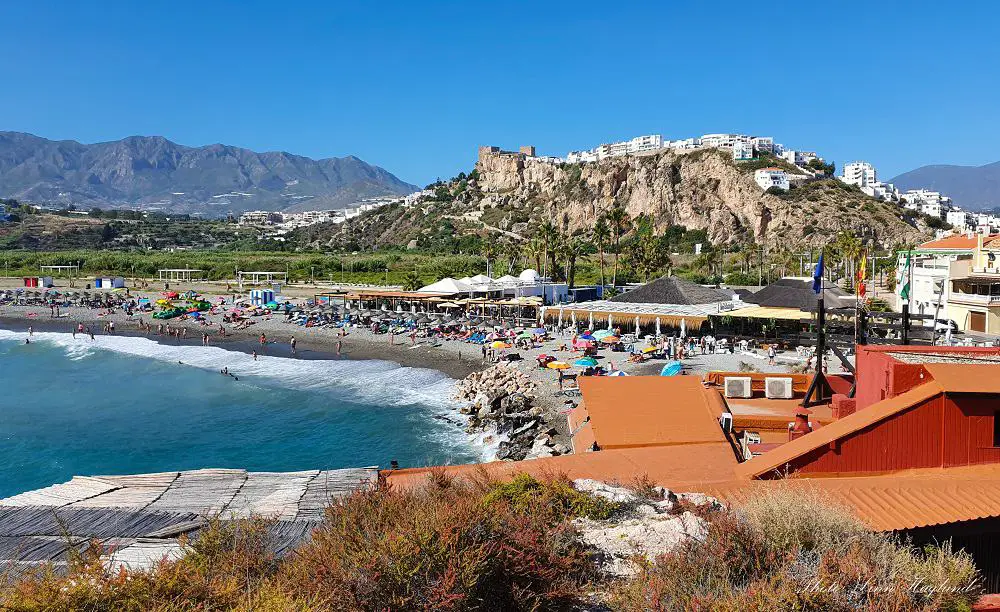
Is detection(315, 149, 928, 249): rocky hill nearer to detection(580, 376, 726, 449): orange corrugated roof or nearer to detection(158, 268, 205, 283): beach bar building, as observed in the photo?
detection(158, 268, 205, 283): beach bar building

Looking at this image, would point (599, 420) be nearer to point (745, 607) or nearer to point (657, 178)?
point (745, 607)

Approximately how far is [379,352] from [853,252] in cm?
3695

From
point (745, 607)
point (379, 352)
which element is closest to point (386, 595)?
point (745, 607)

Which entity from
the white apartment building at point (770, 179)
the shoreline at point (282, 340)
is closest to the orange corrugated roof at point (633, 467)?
the shoreline at point (282, 340)

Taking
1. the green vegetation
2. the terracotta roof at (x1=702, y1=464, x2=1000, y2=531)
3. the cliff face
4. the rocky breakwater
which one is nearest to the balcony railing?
the rocky breakwater

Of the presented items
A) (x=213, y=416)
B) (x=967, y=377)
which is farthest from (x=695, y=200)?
(x=967, y=377)

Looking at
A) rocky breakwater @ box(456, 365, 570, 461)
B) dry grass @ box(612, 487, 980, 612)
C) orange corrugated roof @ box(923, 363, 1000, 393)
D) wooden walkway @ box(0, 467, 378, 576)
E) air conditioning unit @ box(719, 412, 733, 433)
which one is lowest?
rocky breakwater @ box(456, 365, 570, 461)

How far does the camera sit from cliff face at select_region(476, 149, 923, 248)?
84.9m

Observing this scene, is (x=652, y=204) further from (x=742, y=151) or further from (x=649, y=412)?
(x=649, y=412)

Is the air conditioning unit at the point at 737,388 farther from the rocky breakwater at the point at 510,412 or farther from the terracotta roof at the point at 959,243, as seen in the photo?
the terracotta roof at the point at 959,243

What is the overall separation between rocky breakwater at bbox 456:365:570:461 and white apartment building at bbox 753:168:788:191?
265ft

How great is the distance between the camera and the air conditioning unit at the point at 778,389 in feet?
43.0

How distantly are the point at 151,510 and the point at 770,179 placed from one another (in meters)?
101

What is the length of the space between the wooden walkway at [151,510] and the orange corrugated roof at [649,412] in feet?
12.6
